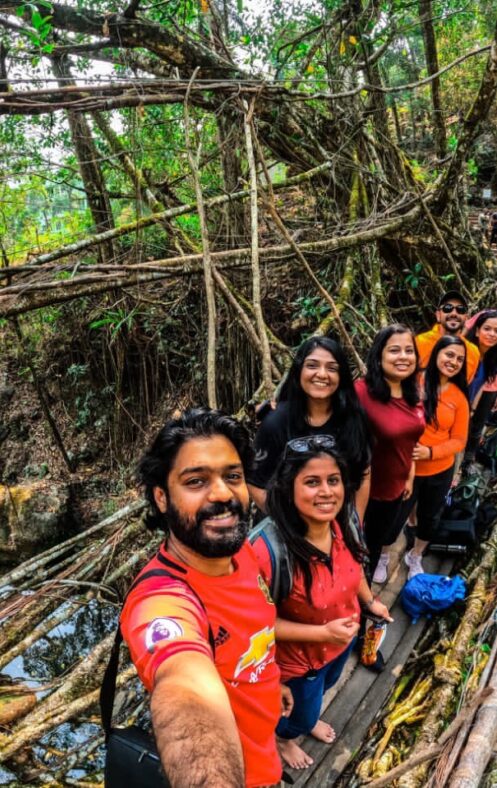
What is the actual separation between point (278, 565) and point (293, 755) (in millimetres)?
1114

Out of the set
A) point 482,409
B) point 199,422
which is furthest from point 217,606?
point 482,409

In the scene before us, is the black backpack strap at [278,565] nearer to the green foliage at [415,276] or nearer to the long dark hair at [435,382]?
the long dark hair at [435,382]

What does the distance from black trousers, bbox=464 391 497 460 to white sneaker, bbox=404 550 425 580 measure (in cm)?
128

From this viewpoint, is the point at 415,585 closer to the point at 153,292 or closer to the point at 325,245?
the point at 325,245

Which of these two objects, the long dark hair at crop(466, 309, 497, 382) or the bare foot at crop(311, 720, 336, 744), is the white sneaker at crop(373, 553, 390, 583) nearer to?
the bare foot at crop(311, 720, 336, 744)

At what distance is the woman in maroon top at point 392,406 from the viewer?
2594mm

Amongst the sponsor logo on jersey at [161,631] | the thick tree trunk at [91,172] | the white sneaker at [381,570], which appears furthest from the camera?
the thick tree trunk at [91,172]

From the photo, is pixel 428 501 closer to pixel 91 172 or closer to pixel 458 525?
pixel 458 525

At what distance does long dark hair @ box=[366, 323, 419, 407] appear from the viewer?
2617mm

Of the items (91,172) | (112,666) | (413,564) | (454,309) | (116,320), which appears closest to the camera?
(112,666)

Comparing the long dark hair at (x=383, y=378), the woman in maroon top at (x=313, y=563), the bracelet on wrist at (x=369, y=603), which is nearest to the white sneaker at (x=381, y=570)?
the bracelet on wrist at (x=369, y=603)

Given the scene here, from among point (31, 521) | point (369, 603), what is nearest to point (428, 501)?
point (369, 603)

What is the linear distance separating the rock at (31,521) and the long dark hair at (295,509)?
251 inches

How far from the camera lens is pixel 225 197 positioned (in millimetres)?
4531
